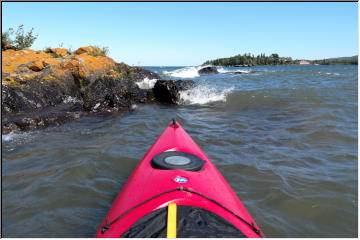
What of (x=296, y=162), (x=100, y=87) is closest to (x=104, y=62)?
(x=100, y=87)

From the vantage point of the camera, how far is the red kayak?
6.65 ft

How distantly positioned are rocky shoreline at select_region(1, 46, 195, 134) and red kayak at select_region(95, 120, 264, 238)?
5060mm

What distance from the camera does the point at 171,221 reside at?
202 centimetres

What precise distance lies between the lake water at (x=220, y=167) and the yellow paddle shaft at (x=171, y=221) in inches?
53.2

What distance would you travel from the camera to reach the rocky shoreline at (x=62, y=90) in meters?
7.42

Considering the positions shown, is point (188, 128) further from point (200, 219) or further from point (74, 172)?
point (200, 219)

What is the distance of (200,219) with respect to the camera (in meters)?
2.10

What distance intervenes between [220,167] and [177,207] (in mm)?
2545

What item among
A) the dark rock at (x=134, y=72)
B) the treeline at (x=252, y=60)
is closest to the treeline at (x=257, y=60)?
the treeline at (x=252, y=60)

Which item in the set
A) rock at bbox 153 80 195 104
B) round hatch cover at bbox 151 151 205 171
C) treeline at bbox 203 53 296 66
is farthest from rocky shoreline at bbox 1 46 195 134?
treeline at bbox 203 53 296 66

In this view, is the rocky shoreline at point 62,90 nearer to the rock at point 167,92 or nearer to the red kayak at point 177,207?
the rock at point 167,92

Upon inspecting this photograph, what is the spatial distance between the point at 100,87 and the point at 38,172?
6.03 metres

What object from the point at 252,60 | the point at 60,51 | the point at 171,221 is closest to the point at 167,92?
the point at 60,51

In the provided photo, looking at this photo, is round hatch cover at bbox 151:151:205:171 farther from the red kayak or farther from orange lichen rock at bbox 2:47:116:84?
orange lichen rock at bbox 2:47:116:84
